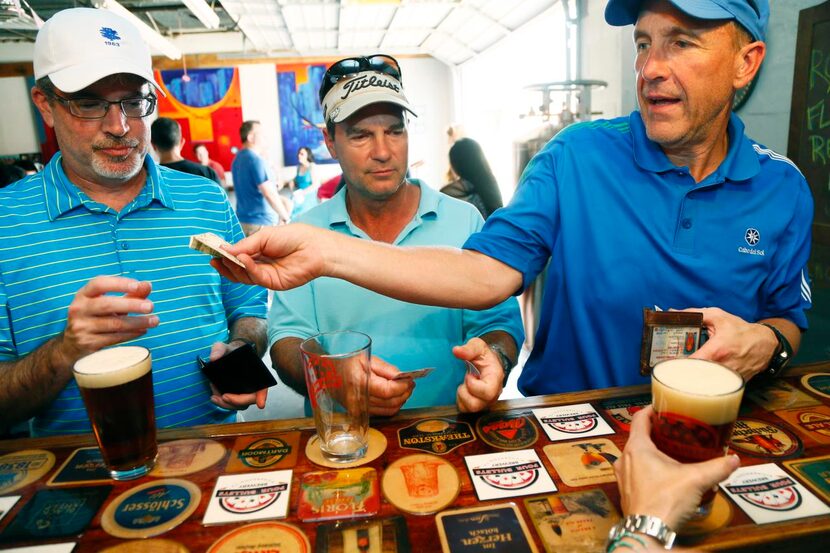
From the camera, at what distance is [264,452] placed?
1.07m

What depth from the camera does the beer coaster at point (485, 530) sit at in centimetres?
79

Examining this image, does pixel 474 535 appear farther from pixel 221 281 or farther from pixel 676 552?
pixel 221 281

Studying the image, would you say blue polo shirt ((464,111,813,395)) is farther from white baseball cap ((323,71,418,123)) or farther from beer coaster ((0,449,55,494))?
beer coaster ((0,449,55,494))

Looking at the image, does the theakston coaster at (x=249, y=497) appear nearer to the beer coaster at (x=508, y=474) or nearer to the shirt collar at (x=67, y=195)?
the beer coaster at (x=508, y=474)

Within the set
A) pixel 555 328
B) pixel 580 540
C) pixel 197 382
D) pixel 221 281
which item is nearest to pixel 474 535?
pixel 580 540

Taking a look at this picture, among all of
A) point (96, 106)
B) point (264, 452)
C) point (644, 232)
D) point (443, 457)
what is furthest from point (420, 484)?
point (96, 106)

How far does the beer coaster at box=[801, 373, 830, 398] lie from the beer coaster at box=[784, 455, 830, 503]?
312 millimetres

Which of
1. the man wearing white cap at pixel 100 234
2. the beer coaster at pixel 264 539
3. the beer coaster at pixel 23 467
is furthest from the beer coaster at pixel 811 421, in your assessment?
the beer coaster at pixel 23 467

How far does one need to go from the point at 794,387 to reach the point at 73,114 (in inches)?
80.4

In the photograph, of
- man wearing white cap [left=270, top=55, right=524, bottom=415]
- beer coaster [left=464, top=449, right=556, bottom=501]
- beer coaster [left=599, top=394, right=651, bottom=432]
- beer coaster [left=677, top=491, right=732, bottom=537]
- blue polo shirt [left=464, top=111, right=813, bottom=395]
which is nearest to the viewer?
beer coaster [left=677, top=491, right=732, bottom=537]

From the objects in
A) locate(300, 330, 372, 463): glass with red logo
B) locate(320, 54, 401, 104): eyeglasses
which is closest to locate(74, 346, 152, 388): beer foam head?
locate(300, 330, 372, 463): glass with red logo

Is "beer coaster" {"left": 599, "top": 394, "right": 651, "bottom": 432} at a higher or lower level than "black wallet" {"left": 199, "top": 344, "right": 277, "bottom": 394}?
lower

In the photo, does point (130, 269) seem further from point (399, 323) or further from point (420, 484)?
point (420, 484)

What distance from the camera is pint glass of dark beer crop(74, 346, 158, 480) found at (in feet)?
3.11
